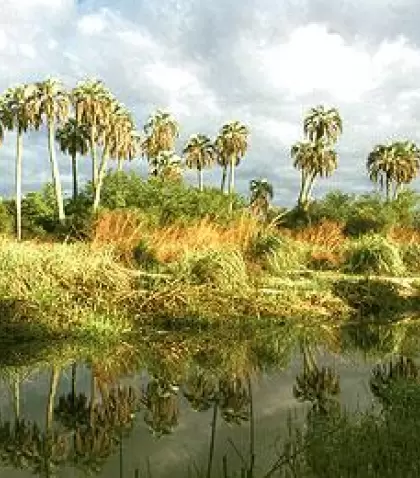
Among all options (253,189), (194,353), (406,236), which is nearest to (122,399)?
(194,353)

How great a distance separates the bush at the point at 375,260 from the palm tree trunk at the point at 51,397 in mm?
14497

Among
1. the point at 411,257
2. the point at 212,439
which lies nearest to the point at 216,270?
the point at 411,257

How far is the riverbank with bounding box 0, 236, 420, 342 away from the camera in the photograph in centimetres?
1840

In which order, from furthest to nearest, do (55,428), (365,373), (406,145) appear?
1. (406,145)
2. (365,373)
3. (55,428)

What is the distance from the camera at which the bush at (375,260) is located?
27141 millimetres

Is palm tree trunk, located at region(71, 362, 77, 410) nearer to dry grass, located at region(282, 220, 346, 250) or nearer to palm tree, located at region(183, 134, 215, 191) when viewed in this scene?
dry grass, located at region(282, 220, 346, 250)

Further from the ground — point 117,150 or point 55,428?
point 117,150

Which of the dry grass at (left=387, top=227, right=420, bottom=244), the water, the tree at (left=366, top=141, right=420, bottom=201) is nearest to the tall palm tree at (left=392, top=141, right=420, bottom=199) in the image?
the tree at (left=366, top=141, right=420, bottom=201)

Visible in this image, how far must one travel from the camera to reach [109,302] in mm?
19859

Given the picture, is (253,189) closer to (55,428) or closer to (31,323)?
(31,323)

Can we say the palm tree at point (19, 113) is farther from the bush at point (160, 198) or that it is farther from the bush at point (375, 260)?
the bush at point (375, 260)

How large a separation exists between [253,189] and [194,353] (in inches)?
3140

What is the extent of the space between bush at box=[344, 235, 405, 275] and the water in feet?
22.0

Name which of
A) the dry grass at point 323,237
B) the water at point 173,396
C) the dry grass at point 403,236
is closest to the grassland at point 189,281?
the dry grass at point 323,237
